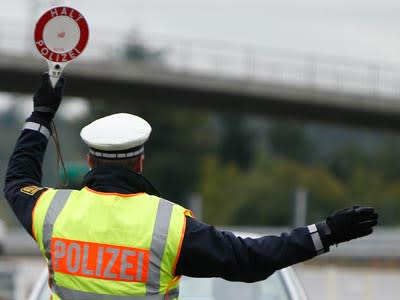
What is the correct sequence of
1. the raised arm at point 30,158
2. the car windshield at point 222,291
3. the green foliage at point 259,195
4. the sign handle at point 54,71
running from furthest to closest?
the green foliage at point 259,195 → the car windshield at point 222,291 → the sign handle at point 54,71 → the raised arm at point 30,158

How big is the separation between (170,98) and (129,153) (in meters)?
44.3

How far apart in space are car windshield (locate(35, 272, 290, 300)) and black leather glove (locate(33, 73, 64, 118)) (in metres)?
3.11

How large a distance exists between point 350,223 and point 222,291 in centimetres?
370

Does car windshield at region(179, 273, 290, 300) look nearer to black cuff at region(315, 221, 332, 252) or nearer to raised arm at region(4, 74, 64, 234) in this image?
raised arm at region(4, 74, 64, 234)

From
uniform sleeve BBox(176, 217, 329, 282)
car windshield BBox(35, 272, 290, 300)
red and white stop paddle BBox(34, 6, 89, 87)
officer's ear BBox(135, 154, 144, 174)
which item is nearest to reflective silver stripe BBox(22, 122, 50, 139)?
red and white stop paddle BBox(34, 6, 89, 87)

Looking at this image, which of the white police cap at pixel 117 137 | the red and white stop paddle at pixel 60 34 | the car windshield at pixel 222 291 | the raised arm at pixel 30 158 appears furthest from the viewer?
the car windshield at pixel 222 291

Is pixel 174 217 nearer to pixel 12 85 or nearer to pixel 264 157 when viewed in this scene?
pixel 12 85

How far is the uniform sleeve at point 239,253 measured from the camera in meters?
4.73

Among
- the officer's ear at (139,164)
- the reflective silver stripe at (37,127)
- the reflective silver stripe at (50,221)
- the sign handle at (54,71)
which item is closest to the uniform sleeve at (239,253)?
the officer's ear at (139,164)

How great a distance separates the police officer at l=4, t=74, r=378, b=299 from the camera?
4746 millimetres

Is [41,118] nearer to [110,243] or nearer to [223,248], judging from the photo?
[110,243]

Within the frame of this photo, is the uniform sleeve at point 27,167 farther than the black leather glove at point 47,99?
No

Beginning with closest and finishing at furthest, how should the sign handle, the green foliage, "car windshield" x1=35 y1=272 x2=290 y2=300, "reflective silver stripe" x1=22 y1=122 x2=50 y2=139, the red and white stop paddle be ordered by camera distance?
"reflective silver stripe" x1=22 y1=122 x2=50 y2=139, the sign handle, the red and white stop paddle, "car windshield" x1=35 y1=272 x2=290 y2=300, the green foliage

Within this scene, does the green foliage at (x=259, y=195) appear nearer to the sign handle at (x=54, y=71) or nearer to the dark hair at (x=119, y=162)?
the sign handle at (x=54, y=71)
